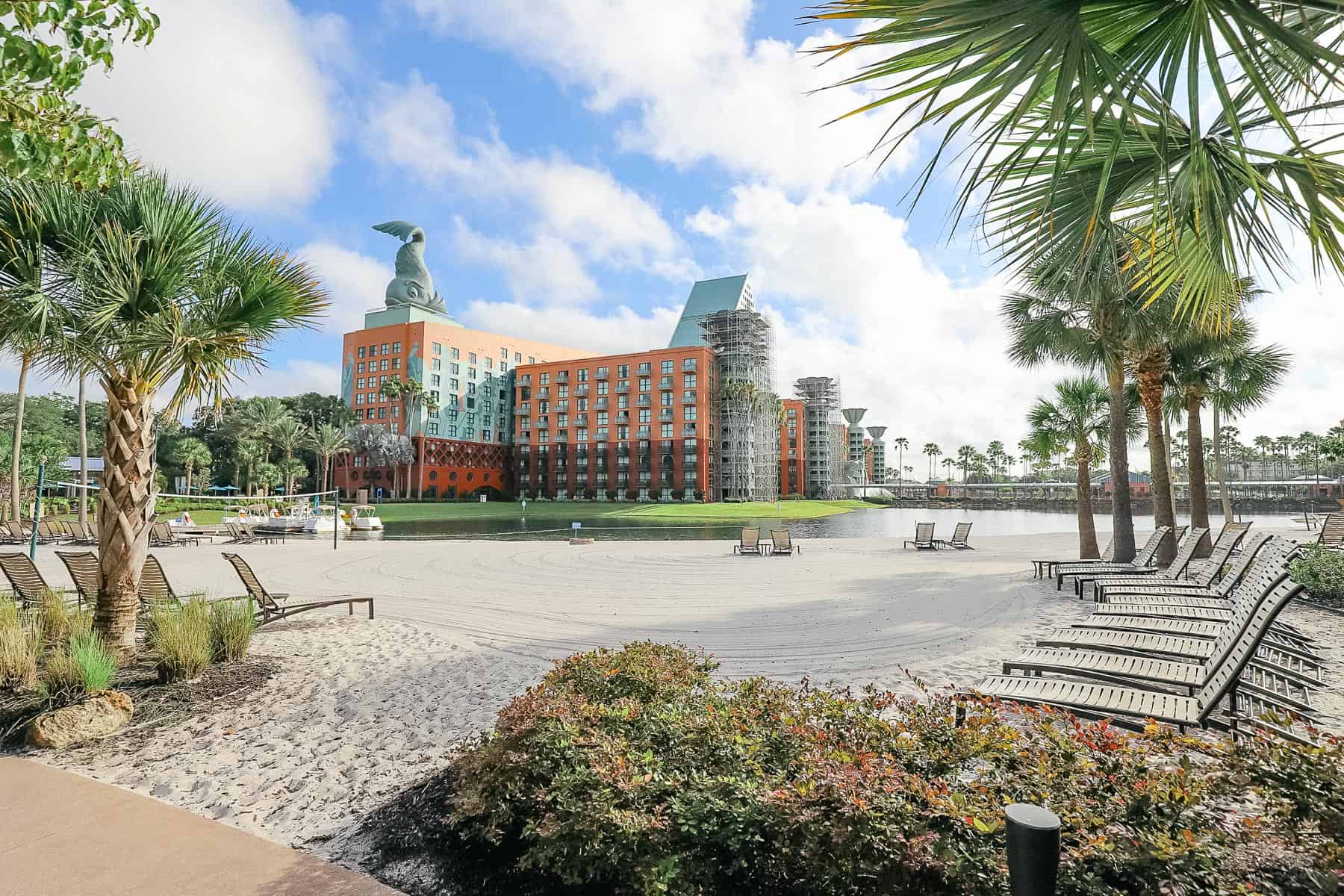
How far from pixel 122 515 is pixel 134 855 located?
3.80m

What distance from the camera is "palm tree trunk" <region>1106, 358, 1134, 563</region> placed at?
1281 centimetres

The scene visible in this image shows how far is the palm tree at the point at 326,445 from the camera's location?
219 feet

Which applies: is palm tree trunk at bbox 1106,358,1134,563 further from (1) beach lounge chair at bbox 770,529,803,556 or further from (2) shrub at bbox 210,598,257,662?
(2) shrub at bbox 210,598,257,662

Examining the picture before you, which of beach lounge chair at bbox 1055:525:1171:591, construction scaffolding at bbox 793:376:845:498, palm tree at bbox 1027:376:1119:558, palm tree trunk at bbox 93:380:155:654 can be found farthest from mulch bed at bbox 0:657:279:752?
construction scaffolding at bbox 793:376:845:498

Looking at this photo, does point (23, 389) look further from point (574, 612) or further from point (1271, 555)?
point (1271, 555)

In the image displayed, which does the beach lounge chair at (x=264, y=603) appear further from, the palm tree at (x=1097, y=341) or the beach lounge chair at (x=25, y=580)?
the palm tree at (x=1097, y=341)

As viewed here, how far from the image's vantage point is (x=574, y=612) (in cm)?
895

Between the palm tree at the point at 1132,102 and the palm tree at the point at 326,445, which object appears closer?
the palm tree at the point at 1132,102

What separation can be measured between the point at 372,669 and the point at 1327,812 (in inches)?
250

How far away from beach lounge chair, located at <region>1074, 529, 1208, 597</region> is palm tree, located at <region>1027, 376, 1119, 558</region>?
5567 millimetres

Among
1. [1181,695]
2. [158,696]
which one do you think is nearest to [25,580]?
[158,696]

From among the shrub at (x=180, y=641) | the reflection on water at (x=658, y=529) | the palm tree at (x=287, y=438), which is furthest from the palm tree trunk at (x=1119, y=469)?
the palm tree at (x=287, y=438)

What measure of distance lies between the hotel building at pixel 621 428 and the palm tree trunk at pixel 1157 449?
210 feet

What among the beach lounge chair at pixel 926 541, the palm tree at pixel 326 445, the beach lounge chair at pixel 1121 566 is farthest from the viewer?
the palm tree at pixel 326 445
